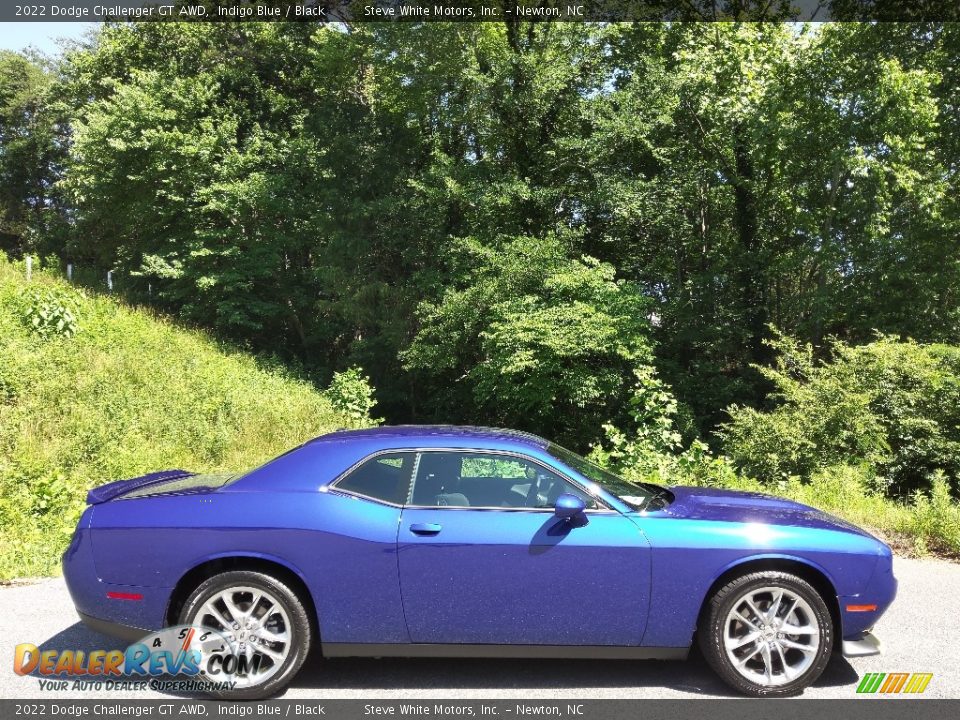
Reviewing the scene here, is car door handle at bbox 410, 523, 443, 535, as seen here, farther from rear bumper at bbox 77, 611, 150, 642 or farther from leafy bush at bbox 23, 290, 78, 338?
leafy bush at bbox 23, 290, 78, 338

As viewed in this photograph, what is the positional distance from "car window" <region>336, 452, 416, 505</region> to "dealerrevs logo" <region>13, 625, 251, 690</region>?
1059 millimetres

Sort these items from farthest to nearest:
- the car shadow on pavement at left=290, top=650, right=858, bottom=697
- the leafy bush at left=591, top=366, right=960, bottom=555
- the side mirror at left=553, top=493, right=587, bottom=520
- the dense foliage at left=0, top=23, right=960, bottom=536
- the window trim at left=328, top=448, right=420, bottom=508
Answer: the dense foliage at left=0, top=23, right=960, bottom=536, the leafy bush at left=591, top=366, right=960, bottom=555, the window trim at left=328, top=448, right=420, bottom=508, the car shadow on pavement at left=290, top=650, right=858, bottom=697, the side mirror at left=553, top=493, right=587, bottom=520

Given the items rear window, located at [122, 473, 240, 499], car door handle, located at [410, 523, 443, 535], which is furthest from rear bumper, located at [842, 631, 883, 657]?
rear window, located at [122, 473, 240, 499]

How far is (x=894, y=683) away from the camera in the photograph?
405cm

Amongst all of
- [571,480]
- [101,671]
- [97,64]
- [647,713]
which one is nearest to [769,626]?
[647,713]

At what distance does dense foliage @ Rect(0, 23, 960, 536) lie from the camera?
18156 millimetres

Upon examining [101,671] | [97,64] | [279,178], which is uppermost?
[97,64]

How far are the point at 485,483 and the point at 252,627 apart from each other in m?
1.51

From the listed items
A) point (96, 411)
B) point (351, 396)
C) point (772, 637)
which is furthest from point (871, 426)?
point (96, 411)

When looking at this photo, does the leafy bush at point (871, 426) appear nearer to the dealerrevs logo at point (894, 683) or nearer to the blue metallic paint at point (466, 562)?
the dealerrevs logo at point (894, 683)

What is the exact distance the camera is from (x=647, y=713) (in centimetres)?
369

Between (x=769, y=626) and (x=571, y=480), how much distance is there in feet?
4.32

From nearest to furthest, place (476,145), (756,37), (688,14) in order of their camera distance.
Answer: (756,37)
(688,14)
(476,145)

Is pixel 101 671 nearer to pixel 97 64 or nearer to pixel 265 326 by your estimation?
pixel 265 326
